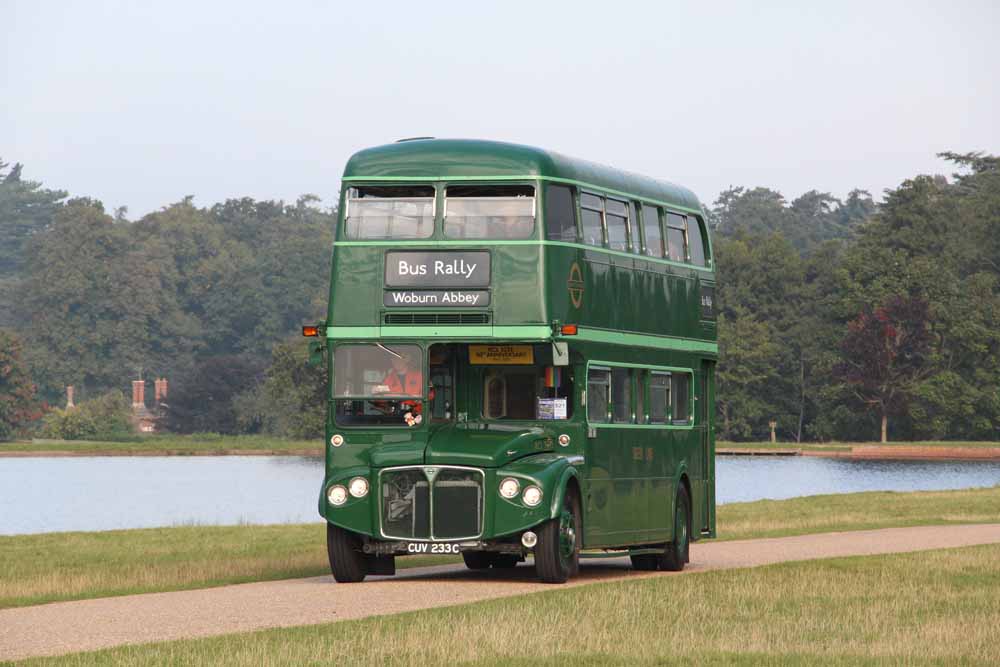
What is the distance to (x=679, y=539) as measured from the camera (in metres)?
28.7

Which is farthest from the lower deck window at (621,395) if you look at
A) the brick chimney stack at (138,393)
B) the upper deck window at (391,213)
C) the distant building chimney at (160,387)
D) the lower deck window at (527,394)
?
the brick chimney stack at (138,393)

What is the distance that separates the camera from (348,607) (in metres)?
20.9

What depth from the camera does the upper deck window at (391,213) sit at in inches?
958

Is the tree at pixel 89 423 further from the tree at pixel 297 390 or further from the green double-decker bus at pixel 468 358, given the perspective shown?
the green double-decker bus at pixel 468 358

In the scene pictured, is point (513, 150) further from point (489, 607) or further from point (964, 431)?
→ point (964, 431)

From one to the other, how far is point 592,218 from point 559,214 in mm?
1051

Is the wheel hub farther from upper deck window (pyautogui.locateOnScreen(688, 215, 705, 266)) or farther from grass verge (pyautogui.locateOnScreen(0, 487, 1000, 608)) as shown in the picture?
upper deck window (pyautogui.locateOnScreen(688, 215, 705, 266))

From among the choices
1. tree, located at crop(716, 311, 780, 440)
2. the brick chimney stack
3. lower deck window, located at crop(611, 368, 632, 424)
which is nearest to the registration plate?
lower deck window, located at crop(611, 368, 632, 424)

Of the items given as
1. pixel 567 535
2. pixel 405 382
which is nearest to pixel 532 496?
pixel 567 535

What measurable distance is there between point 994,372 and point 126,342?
77.0 m

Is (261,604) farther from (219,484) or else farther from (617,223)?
(219,484)

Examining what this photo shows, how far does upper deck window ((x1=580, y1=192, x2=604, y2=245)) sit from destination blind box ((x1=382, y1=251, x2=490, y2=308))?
1.72 metres

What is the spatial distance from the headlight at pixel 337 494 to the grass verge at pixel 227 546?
302 cm

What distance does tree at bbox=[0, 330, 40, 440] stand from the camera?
141m
